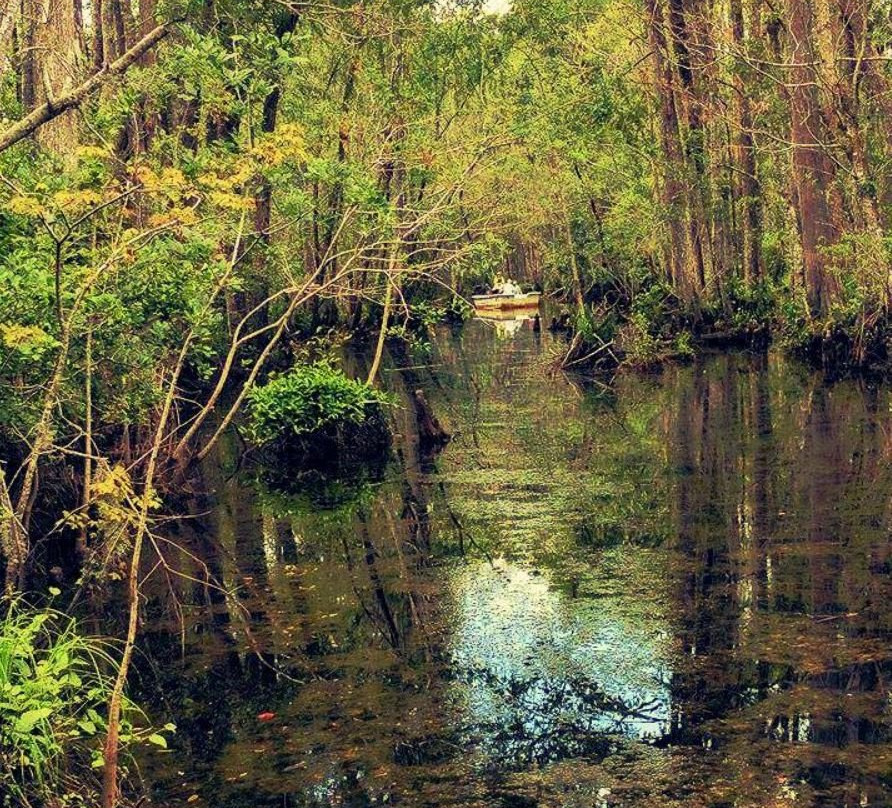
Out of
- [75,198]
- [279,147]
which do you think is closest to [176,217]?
[75,198]

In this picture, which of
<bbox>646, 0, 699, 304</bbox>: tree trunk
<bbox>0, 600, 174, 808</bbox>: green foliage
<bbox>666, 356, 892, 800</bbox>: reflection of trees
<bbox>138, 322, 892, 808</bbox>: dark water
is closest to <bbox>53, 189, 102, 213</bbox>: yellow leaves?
<bbox>138, 322, 892, 808</bbox>: dark water

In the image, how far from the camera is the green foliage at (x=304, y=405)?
53.0 feet

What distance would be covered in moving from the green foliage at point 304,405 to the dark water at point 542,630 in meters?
0.67

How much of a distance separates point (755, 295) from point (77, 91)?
24159 mm

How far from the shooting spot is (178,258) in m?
11.8

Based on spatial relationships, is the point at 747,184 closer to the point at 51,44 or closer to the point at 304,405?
the point at 304,405

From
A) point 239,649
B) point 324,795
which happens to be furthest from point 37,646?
point 324,795

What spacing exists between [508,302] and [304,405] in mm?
38396

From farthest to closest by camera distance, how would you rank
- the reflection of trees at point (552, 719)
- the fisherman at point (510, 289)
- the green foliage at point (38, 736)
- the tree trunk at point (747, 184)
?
the fisherman at point (510, 289), the tree trunk at point (747, 184), the reflection of trees at point (552, 719), the green foliage at point (38, 736)

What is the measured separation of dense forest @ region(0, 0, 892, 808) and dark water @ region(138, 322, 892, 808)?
79cm

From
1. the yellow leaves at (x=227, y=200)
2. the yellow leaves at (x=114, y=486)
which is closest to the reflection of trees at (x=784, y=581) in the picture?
the yellow leaves at (x=114, y=486)

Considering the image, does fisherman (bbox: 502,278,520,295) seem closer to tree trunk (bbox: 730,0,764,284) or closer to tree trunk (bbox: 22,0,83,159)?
tree trunk (bbox: 730,0,764,284)

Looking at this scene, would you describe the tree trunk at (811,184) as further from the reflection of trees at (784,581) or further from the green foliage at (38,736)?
the green foliage at (38,736)

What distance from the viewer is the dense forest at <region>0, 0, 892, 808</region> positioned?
9.25m
